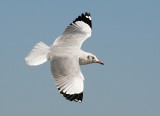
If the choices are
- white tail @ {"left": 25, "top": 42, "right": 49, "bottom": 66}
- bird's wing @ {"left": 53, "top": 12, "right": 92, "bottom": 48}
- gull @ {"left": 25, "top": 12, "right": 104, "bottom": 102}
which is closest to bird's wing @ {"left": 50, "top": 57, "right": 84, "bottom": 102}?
gull @ {"left": 25, "top": 12, "right": 104, "bottom": 102}

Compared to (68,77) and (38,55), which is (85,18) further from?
(68,77)

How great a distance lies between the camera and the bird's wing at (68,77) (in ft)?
33.5

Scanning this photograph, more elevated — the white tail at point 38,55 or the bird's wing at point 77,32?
the bird's wing at point 77,32

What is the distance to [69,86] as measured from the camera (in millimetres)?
10328

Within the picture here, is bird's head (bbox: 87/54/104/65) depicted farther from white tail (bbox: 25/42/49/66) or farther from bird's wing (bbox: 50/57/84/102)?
white tail (bbox: 25/42/49/66)

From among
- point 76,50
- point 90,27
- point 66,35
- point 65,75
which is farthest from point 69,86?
point 90,27

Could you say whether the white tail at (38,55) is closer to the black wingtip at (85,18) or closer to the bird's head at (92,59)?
the bird's head at (92,59)

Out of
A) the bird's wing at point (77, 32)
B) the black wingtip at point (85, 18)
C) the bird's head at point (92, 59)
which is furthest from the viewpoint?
the black wingtip at point (85, 18)

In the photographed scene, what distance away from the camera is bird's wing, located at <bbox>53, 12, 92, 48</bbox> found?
38.7 ft

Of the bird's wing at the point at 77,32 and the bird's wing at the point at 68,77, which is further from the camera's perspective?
the bird's wing at the point at 77,32

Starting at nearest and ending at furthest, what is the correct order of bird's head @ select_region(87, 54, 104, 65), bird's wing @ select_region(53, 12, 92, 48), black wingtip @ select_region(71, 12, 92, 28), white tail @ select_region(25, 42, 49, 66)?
white tail @ select_region(25, 42, 49, 66) < bird's head @ select_region(87, 54, 104, 65) < bird's wing @ select_region(53, 12, 92, 48) < black wingtip @ select_region(71, 12, 92, 28)

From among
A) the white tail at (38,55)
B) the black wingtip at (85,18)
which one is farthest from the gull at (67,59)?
the black wingtip at (85,18)

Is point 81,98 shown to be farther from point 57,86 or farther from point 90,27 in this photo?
point 90,27

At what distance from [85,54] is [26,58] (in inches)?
48.1
